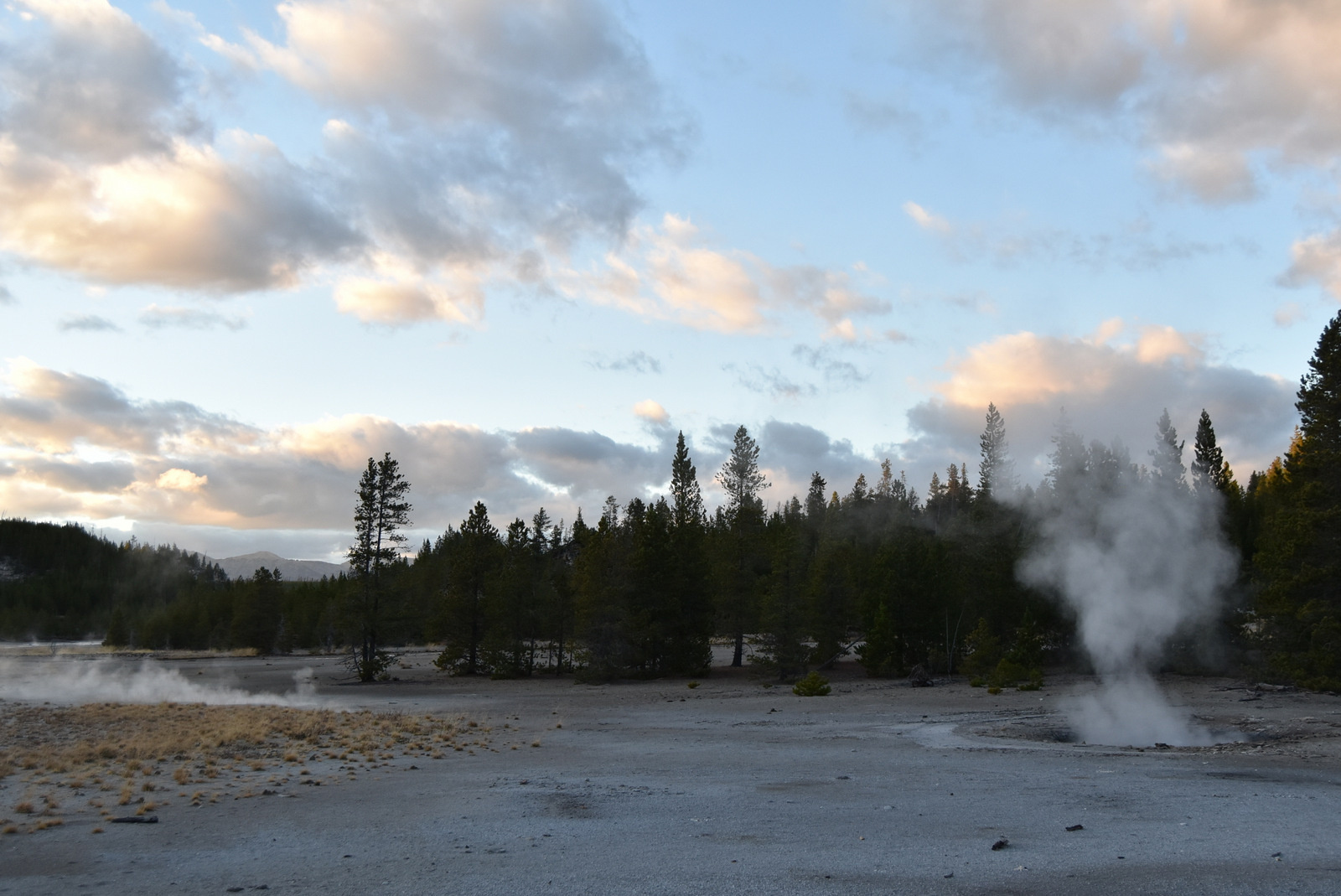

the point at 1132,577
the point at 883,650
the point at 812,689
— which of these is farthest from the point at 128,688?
the point at 1132,577

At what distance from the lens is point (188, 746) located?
2439 cm

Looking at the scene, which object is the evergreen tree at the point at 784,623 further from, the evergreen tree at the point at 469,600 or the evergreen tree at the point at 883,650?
the evergreen tree at the point at 469,600

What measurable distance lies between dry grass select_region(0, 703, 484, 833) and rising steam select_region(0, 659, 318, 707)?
6.96 m

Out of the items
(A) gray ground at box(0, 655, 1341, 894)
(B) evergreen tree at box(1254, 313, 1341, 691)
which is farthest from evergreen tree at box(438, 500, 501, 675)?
(B) evergreen tree at box(1254, 313, 1341, 691)

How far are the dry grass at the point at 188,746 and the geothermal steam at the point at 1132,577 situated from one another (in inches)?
864

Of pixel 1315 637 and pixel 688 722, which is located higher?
pixel 1315 637

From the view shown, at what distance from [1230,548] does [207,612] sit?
11368cm

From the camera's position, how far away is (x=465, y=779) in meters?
19.5

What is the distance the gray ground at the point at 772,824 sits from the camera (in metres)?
10.8

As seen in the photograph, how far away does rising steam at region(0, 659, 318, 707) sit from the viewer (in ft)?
150

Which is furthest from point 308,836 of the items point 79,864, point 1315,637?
point 1315,637

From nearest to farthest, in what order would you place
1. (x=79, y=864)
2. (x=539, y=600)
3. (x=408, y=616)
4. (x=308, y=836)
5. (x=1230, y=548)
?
(x=79, y=864) < (x=308, y=836) < (x=1230, y=548) < (x=408, y=616) < (x=539, y=600)

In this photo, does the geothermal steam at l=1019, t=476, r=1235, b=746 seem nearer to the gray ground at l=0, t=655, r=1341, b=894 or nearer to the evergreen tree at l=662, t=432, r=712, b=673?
the gray ground at l=0, t=655, r=1341, b=894

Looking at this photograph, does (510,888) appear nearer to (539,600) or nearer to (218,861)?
(218,861)
